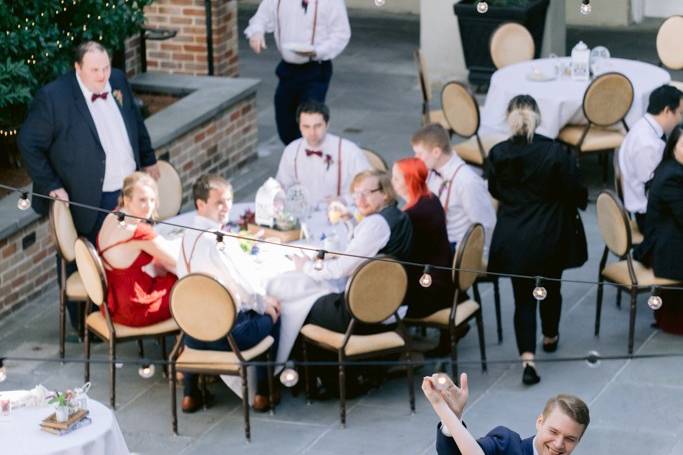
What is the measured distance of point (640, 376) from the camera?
7.69m

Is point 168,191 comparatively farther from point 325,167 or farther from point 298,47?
point 298,47

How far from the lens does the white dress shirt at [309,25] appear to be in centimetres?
995

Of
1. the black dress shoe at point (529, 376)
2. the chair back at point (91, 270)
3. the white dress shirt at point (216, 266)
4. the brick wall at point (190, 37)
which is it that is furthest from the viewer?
the brick wall at point (190, 37)

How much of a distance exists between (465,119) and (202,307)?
3.71 meters

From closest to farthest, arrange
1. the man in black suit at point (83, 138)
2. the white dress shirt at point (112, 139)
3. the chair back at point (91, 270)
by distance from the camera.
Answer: the chair back at point (91, 270), the man in black suit at point (83, 138), the white dress shirt at point (112, 139)

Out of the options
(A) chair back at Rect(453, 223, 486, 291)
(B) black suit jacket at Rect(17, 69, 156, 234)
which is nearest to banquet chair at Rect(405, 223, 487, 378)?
Answer: (A) chair back at Rect(453, 223, 486, 291)

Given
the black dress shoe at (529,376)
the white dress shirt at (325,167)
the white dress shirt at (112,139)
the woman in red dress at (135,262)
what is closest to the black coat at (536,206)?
the black dress shoe at (529,376)

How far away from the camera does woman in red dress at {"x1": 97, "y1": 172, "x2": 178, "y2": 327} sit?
733 cm

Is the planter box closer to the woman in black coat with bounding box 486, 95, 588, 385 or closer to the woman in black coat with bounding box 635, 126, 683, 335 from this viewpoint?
the woman in black coat with bounding box 635, 126, 683, 335

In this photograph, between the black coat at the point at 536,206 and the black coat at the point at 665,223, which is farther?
the black coat at the point at 665,223

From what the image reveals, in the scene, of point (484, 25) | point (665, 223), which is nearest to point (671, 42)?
point (484, 25)

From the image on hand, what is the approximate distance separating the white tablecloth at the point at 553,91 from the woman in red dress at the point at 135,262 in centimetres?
359

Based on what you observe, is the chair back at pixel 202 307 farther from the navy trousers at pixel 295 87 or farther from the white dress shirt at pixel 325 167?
the navy trousers at pixel 295 87

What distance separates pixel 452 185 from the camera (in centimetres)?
795
